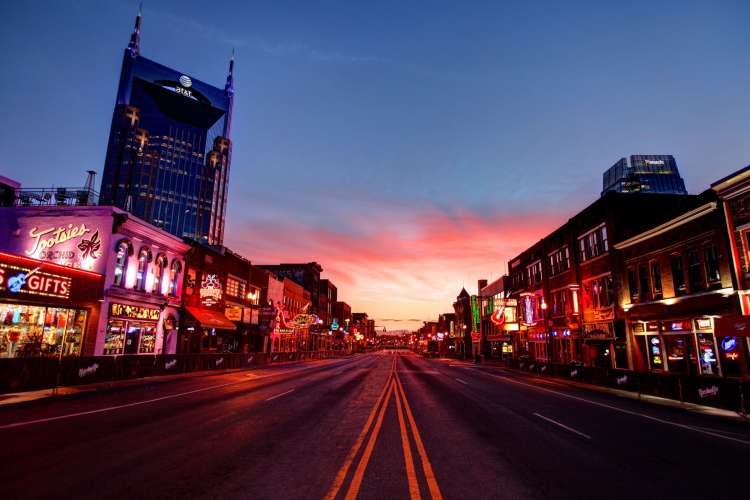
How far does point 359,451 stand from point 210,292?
1163 inches

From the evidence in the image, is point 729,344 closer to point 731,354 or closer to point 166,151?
point 731,354

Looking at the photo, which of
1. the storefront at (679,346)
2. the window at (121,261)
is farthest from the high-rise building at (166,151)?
the storefront at (679,346)

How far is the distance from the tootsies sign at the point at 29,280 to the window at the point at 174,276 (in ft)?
32.2

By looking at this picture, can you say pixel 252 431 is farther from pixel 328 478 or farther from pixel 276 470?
pixel 328 478

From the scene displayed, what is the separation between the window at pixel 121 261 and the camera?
1027 inches

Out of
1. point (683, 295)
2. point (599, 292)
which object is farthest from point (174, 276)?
point (683, 295)

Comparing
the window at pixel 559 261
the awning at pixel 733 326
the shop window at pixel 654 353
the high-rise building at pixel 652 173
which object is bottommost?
the shop window at pixel 654 353

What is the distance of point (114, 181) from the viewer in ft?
393

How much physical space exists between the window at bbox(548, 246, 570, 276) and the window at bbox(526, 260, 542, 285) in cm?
280

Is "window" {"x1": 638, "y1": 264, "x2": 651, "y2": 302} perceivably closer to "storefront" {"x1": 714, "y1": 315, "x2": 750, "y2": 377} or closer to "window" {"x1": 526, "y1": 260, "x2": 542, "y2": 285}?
"storefront" {"x1": 714, "y1": 315, "x2": 750, "y2": 377}

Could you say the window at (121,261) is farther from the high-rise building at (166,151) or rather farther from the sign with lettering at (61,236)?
the high-rise building at (166,151)

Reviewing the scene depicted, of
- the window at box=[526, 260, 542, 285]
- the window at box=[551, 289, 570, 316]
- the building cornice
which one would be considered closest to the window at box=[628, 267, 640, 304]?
the building cornice

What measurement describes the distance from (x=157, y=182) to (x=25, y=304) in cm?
11658

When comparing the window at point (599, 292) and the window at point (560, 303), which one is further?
the window at point (560, 303)
